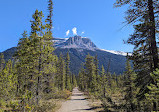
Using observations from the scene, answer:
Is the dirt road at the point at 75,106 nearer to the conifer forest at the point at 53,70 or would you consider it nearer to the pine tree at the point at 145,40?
the conifer forest at the point at 53,70

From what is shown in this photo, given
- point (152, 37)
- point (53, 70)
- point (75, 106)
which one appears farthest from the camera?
point (75, 106)

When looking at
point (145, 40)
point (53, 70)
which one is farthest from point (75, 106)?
point (145, 40)

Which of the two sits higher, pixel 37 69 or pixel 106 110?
pixel 37 69

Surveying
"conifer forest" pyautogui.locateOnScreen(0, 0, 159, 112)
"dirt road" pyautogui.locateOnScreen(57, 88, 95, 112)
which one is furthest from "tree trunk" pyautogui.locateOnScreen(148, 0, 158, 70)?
"dirt road" pyautogui.locateOnScreen(57, 88, 95, 112)

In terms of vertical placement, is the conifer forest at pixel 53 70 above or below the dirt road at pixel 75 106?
above

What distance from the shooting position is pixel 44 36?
13.7 meters

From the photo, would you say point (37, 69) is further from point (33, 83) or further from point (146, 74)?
point (146, 74)

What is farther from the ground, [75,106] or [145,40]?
[145,40]

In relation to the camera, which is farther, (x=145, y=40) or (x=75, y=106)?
(x=75, y=106)

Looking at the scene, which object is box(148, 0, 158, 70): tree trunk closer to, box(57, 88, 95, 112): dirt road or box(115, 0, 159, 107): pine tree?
box(115, 0, 159, 107): pine tree

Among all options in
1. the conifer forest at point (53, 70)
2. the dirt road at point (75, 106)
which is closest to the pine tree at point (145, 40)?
the conifer forest at point (53, 70)

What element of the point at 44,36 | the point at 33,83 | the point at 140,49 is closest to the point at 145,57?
the point at 140,49

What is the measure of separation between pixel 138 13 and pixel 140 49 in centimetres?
241

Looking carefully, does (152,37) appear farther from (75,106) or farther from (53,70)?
(75,106)
